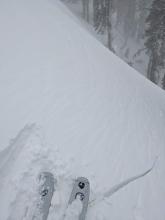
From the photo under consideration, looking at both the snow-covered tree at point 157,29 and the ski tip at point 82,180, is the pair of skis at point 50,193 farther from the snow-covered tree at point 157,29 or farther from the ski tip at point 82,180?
the snow-covered tree at point 157,29

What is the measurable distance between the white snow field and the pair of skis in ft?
0.41

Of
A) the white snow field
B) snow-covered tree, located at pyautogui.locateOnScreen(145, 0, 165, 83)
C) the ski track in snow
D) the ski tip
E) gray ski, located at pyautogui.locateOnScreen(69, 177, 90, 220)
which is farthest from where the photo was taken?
snow-covered tree, located at pyautogui.locateOnScreen(145, 0, 165, 83)

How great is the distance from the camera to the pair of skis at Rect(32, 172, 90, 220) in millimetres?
4805

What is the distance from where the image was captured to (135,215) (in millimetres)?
5672

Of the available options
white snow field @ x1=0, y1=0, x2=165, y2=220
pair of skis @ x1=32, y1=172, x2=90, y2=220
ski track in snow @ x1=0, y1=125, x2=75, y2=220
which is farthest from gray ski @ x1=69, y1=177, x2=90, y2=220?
Answer: ski track in snow @ x1=0, y1=125, x2=75, y2=220

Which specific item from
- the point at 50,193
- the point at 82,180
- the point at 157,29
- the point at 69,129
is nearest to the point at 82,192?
the point at 82,180

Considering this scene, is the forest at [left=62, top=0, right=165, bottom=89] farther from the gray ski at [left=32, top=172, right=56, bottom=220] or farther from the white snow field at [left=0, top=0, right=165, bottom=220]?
the gray ski at [left=32, top=172, right=56, bottom=220]

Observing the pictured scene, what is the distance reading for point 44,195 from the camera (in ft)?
16.5

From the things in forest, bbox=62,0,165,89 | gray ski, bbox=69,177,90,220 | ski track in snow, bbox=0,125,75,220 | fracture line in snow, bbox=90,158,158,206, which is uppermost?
ski track in snow, bbox=0,125,75,220

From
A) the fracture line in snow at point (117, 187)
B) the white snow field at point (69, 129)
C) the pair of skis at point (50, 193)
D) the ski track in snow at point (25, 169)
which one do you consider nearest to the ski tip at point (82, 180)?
the pair of skis at point (50, 193)

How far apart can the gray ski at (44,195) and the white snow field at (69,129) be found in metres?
0.11

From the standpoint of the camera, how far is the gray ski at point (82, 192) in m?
5.20

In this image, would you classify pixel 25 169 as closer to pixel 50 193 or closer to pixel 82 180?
pixel 50 193

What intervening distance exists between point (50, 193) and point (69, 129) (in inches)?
83.5
